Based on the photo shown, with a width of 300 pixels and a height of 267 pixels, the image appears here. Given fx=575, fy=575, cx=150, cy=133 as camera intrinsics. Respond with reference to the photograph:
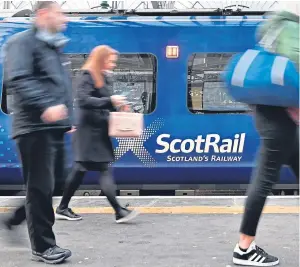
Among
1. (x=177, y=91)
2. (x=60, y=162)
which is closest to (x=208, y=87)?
(x=177, y=91)

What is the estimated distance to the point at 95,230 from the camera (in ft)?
14.3

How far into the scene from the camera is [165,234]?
13.8 feet

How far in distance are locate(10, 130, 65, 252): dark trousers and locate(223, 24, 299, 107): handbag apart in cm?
111

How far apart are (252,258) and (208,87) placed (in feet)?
12.3

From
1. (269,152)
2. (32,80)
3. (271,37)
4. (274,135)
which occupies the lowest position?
(269,152)

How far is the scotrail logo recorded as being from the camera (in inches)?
270

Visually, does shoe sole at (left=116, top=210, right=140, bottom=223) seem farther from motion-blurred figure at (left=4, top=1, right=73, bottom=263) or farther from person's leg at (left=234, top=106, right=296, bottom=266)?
person's leg at (left=234, top=106, right=296, bottom=266)

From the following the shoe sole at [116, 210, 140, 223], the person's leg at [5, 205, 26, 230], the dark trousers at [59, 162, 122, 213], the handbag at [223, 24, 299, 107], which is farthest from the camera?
the dark trousers at [59, 162, 122, 213]

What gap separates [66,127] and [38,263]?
849 mm

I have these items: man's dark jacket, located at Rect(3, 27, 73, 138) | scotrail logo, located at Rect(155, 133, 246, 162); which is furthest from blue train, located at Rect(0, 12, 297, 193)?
man's dark jacket, located at Rect(3, 27, 73, 138)

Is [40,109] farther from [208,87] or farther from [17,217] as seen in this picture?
[208,87]

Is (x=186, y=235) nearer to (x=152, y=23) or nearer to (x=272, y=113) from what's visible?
(x=272, y=113)

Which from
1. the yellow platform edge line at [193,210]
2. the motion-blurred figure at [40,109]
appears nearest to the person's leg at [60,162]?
the motion-blurred figure at [40,109]

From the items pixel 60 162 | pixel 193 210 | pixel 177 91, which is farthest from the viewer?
pixel 177 91
